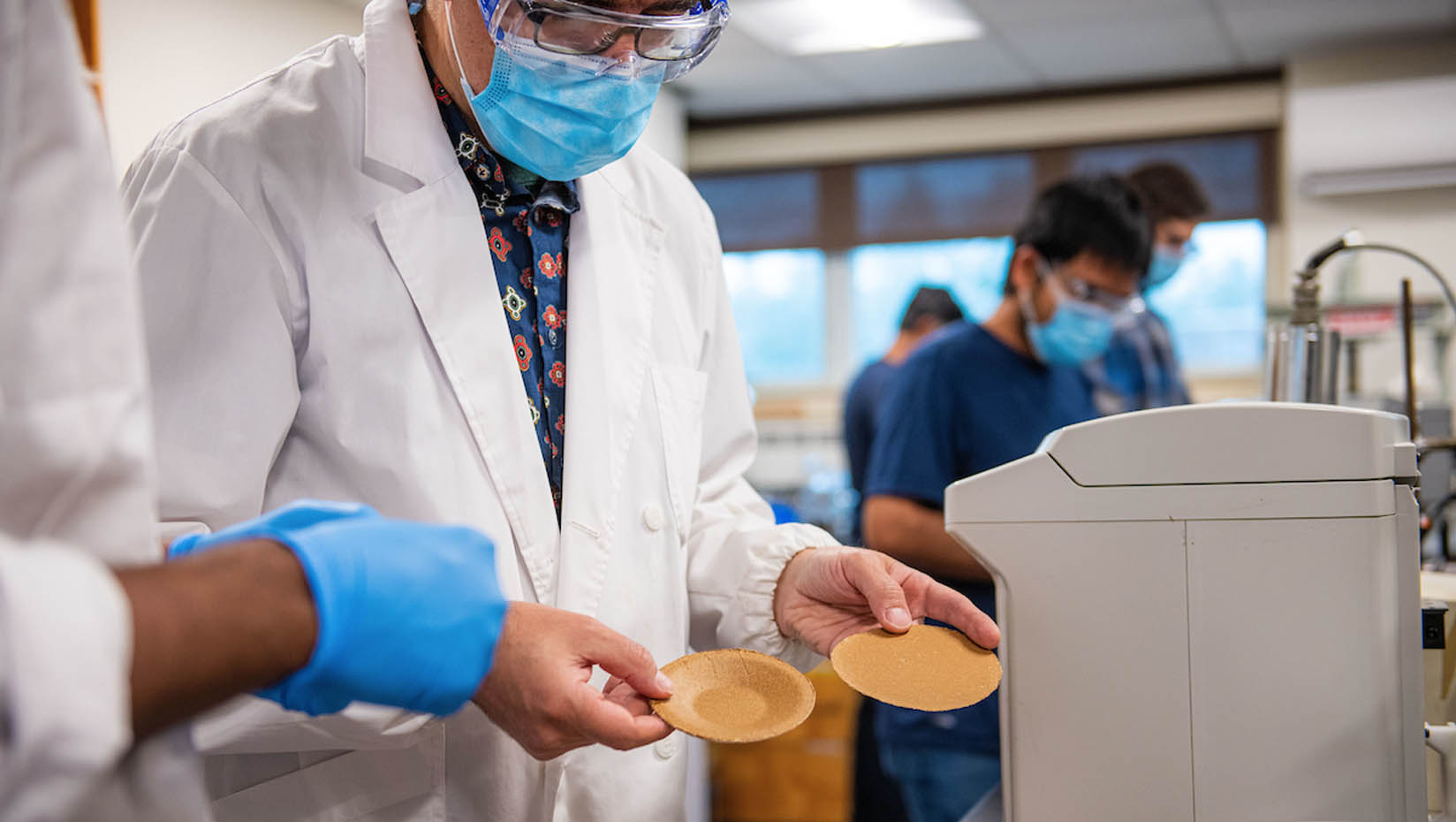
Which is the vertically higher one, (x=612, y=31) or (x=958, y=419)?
(x=612, y=31)

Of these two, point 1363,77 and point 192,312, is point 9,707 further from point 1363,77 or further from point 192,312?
point 1363,77

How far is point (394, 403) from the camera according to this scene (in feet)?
3.46

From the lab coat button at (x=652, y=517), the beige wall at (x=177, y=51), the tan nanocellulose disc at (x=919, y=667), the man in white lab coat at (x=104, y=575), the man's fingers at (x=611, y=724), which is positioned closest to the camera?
the man in white lab coat at (x=104, y=575)

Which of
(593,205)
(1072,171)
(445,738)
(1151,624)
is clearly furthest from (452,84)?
(1072,171)

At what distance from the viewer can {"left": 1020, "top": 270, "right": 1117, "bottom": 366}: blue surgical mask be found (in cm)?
217

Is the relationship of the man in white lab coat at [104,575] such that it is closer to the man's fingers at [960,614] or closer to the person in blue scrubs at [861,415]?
the man's fingers at [960,614]

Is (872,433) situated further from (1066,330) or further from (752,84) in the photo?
(752,84)

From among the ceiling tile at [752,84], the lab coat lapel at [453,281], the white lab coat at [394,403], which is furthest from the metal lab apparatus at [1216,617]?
the ceiling tile at [752,84]

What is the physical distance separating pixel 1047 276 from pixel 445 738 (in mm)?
1564

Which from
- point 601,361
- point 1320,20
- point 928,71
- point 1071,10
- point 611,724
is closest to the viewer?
point 611,724

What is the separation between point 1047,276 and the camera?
2.21m

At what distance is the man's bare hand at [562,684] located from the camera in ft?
2.77

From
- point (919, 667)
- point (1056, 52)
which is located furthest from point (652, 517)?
point (1056, 52)

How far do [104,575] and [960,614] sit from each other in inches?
30.9
